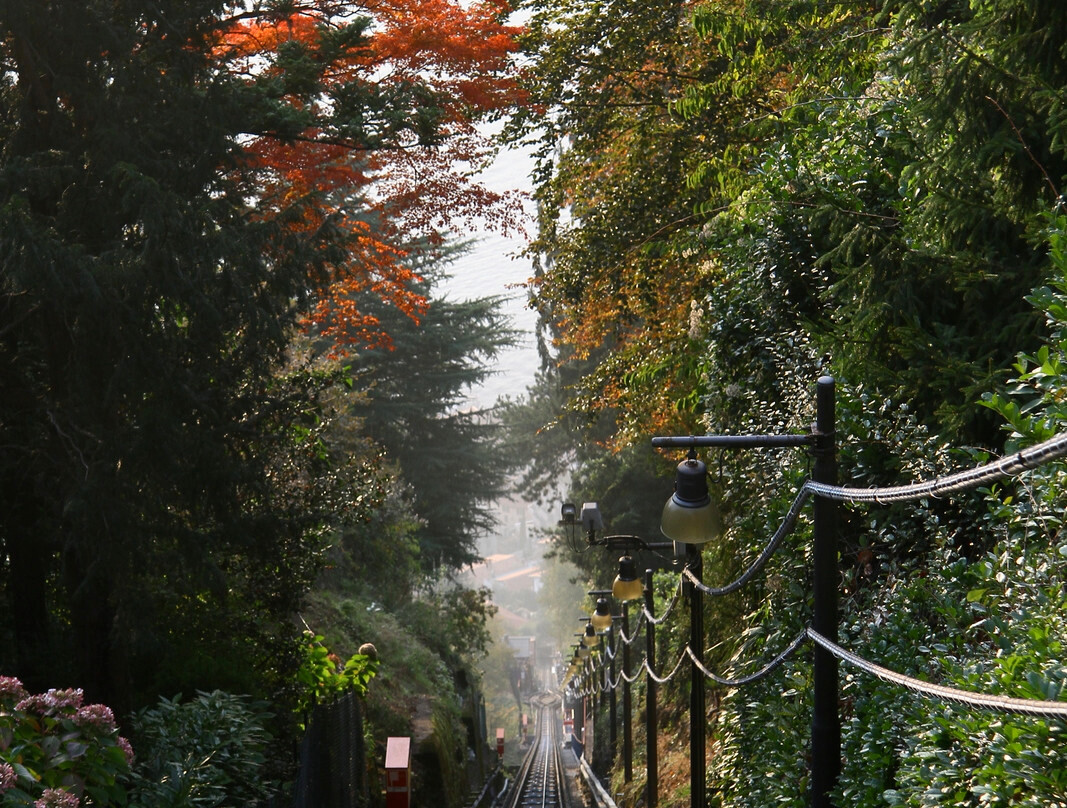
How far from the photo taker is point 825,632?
520cm

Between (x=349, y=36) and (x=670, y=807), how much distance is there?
9.80m

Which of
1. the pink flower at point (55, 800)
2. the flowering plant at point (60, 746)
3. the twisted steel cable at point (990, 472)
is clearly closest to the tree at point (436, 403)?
the flowering plant at point (60, 746)

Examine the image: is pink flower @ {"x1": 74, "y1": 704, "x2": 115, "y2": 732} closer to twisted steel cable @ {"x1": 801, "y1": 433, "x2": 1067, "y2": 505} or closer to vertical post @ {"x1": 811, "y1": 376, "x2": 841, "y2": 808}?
vertical post @ {"x1": 811, "y1": 376, "x2": 841, "y2": 808}

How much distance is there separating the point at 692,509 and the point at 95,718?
3.42 meters

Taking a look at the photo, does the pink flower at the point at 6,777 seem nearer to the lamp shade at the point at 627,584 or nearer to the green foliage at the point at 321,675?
the green foliage at the point at 321,675

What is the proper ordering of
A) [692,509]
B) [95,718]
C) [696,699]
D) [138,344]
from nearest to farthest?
1. [95,718]
2. [692,509]
3. [696,699]
4. [138,344]

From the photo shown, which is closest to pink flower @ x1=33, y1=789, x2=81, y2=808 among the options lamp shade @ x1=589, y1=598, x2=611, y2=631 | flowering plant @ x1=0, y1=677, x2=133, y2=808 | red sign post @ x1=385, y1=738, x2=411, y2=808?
flowering plant @ x1=0, y1=677, x2=133, y2=808

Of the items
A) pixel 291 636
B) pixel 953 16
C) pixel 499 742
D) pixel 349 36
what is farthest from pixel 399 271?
pixel 499 742

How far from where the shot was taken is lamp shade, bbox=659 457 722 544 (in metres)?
6.34

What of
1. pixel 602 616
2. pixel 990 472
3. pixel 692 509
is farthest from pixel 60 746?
pixel 602 616

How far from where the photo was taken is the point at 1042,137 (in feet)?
19.0

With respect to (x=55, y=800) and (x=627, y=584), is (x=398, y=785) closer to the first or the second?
(x=627, y=584)

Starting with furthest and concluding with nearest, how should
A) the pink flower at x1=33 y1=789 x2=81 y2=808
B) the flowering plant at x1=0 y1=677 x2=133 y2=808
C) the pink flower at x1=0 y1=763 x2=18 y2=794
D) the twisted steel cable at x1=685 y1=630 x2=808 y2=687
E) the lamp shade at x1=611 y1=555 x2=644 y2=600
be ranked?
1. the lamp shade at x1=611 y1=555 x2=644 y2=600
2. the flowering plant at x1=0 y1=677 x2=133 y2=808
3. the twisted steel cable at x1=685 y1=630 x2=808 y2=687
4. the pink flower at x1=33 y1=789 x2=81 y2=808
5. the pink flower at x1=0 y1=763 x2=18 y2=794

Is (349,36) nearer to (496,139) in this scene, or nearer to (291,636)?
(496,139)
